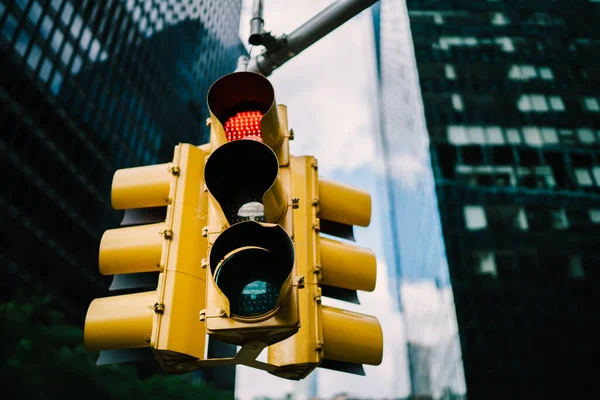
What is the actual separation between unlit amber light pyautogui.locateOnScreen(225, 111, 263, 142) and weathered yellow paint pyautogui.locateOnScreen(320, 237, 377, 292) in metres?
0.73

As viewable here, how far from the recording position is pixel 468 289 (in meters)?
39.6

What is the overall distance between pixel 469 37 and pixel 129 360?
5182cm

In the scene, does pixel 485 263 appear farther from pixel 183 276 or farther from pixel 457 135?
pixel 183 276

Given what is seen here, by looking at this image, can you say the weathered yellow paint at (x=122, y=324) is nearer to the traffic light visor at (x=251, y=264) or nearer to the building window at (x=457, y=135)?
the traffic light visor at (x=251, y=264)

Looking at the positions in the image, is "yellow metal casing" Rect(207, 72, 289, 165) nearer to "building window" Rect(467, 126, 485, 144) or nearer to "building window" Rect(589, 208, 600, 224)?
"building window" Rect(467, 126, 485, 144)

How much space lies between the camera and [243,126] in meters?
2.98

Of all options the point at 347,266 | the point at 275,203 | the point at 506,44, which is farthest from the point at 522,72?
the point at 275,203

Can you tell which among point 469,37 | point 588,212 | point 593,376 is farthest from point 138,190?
point 469,37

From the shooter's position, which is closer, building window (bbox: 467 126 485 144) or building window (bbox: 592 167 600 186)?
building window (bbox: 592 167 600 186)

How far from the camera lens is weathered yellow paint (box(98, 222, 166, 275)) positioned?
3025mm

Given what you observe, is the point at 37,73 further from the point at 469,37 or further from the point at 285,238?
the point at 285,238

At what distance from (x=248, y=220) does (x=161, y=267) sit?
2.31ft

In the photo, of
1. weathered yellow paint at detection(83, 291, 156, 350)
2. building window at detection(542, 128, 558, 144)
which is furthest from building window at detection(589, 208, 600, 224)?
weathered yellow paint at detection(83, 291, 156, 350)

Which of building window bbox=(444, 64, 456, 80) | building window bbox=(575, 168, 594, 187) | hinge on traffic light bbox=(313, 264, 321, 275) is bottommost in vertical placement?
hinge on traffic light bbox=(313, 264, 321, 275)
